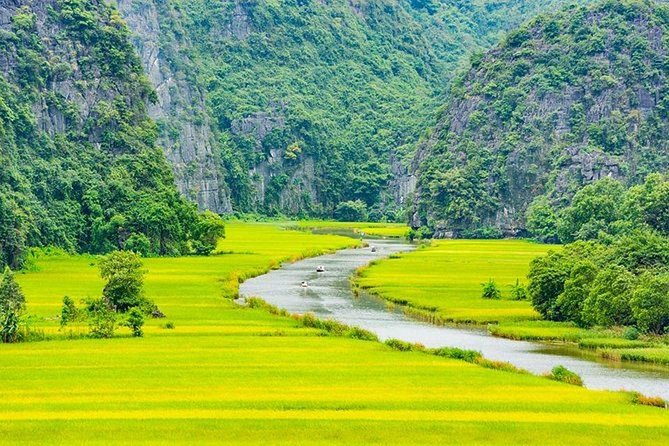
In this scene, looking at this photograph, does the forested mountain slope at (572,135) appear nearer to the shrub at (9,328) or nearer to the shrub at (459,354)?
the shrub at (459,354)

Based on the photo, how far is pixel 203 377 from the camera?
153 ft

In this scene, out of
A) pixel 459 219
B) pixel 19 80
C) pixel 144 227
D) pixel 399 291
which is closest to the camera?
pixel 399 291

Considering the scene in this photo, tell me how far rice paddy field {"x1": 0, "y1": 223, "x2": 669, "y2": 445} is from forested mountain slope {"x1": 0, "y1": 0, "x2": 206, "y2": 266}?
52.5 metres

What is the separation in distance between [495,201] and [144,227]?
76.4 m

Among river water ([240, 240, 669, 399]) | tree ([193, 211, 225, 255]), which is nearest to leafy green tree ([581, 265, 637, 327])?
river water ([240, 240, 669, 399])

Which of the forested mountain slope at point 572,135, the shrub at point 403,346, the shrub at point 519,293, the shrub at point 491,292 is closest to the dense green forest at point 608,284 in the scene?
the shrub at point 519,293

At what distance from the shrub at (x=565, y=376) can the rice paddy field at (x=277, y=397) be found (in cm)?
98

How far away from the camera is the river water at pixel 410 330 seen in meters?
51.4

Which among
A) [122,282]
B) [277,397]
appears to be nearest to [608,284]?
[122,282]

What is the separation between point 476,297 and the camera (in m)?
82.6

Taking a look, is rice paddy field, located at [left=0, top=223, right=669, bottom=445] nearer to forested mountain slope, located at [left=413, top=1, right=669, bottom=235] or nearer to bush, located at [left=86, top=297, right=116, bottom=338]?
bush, located at [left=86, top=297, right=116, bottom=338]

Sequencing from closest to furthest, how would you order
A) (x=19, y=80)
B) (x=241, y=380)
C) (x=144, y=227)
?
1. (x=241, y=380)
2. (x=144, y=227)
3. (x=19, y=80)

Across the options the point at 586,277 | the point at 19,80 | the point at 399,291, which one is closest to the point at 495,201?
the point at 19,80

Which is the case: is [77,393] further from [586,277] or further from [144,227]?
[144,227]
